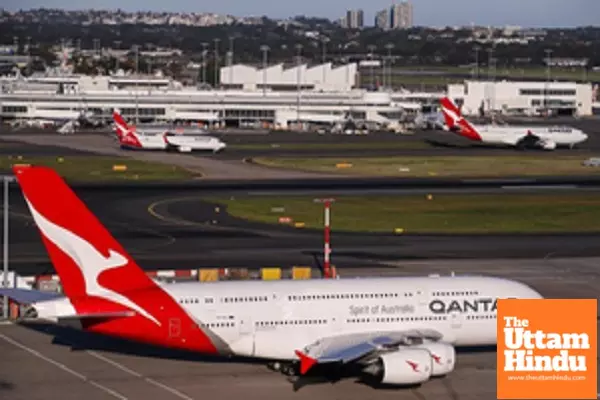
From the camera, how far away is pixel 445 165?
139 metres

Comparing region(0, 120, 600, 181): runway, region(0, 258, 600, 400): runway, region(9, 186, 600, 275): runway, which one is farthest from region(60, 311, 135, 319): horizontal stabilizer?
region(0, 120, 600, 181): runway

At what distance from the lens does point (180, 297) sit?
48531 millimetres

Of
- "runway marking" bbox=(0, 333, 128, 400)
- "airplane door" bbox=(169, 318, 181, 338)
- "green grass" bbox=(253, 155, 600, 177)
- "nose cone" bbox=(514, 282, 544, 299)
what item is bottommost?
"green grass" bbox=(253, 155, 600, 177)

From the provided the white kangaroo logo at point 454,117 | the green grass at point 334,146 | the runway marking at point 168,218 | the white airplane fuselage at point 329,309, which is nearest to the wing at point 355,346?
the white airplane fuselage at point 329,309

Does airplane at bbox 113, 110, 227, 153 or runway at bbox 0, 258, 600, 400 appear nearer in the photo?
runway at bbox 0, 258, 600, 400

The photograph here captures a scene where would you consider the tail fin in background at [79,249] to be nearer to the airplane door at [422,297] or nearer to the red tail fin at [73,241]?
the red tail fin at [73,241]

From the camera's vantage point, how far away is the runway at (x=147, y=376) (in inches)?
1875

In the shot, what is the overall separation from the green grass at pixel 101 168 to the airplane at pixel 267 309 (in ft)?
240

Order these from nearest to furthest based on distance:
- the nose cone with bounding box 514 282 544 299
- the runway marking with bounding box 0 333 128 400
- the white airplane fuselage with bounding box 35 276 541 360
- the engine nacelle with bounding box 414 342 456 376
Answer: the engine nacelle with bounding box 414 342 456 376
the runway marking with bounding box 0 333 128 400
the white airplane fuselage with bounding box 35 276 541 360
the nose cone with bounding box 514 282 544 299

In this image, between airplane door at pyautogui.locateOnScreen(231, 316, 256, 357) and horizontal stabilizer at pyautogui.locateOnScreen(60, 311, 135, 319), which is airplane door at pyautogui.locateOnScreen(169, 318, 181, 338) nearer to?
horizontal stabilizer at pyautogui.locateOnScreen(60, 311, 135, 319)

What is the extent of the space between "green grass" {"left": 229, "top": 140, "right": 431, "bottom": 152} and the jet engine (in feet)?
377

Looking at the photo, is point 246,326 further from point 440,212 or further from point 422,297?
point 440,212

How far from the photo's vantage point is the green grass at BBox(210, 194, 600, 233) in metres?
91.1

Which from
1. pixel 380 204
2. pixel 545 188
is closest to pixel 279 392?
pixel 380 204
